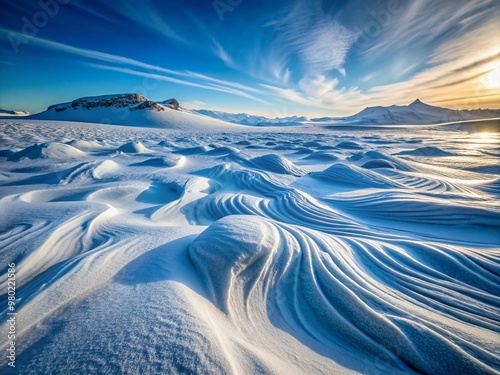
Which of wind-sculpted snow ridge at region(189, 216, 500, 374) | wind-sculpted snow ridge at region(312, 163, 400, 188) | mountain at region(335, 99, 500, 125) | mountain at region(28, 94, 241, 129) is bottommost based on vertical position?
wind-sculpted snow ridge at region(189, 216, 500, 374)

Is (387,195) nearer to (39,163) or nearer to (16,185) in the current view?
(16,185)

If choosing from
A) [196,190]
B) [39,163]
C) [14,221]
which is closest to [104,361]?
[14,221]

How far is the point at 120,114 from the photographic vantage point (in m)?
30.3

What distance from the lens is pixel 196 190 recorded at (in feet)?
10.6

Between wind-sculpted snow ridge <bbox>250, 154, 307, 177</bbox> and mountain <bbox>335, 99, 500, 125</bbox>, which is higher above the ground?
mountain <bbox>335, 99, 500, 125</bbox>

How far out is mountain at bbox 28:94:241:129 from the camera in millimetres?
27130

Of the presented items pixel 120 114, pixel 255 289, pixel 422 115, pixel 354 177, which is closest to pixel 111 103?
pixel 120 114

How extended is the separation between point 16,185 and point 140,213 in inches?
97.8

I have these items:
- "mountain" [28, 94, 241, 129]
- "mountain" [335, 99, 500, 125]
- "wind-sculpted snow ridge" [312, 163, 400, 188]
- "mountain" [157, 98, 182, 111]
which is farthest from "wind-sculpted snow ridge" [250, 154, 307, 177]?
"mountain" [335, 99, 500, 125]

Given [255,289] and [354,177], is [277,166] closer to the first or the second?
[354,177]

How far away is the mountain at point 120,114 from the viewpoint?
2713 cm

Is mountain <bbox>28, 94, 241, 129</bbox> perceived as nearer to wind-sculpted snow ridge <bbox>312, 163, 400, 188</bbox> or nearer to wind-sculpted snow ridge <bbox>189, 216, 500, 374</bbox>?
wind-sculpted snow ridge <bbox>312, 163, 400, 188</bbox>

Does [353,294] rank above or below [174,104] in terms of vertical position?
below

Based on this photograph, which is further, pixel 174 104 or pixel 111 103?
pixel 174 104
